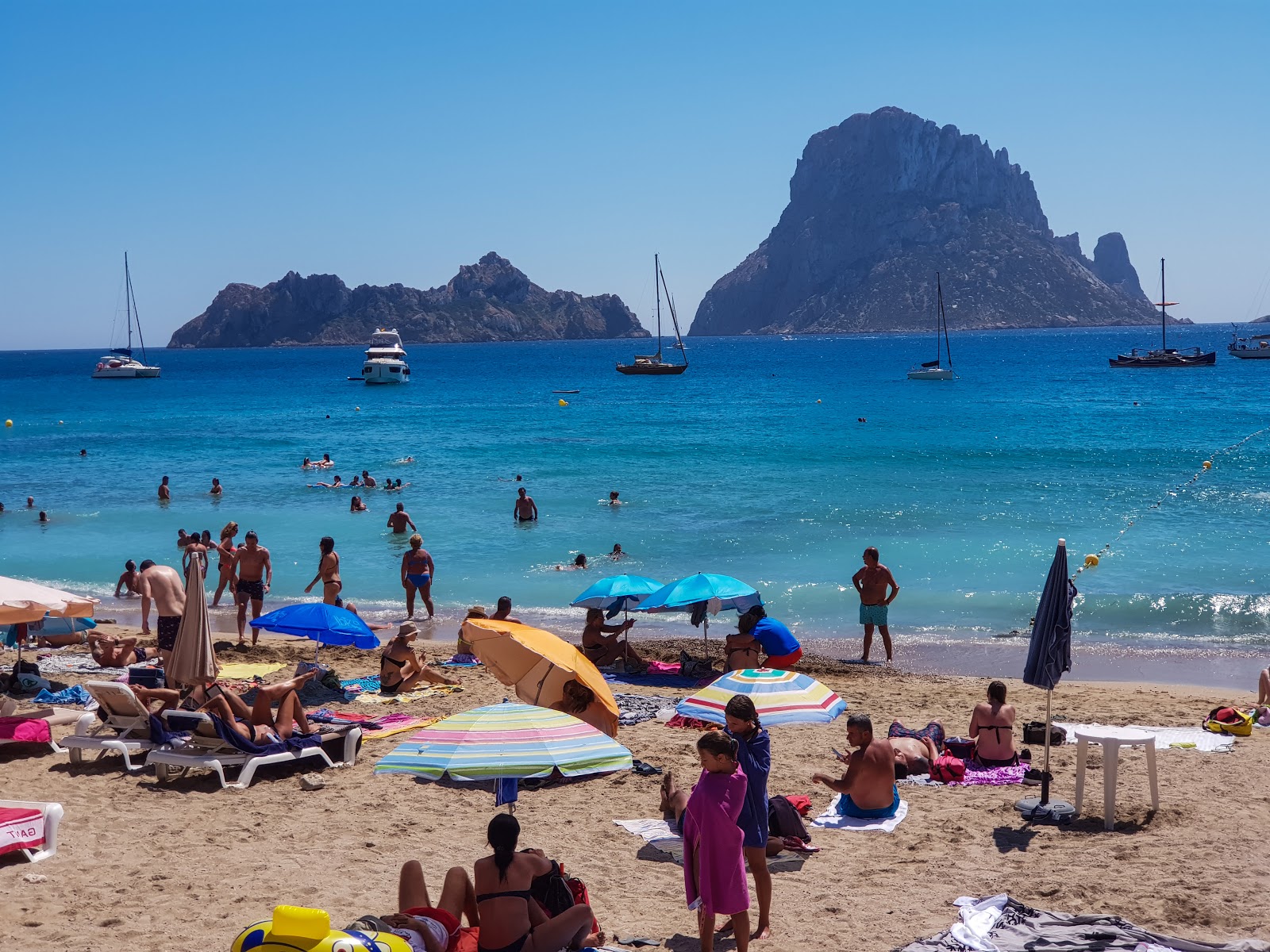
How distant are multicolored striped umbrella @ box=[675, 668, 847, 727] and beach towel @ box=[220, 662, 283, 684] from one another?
5671mm

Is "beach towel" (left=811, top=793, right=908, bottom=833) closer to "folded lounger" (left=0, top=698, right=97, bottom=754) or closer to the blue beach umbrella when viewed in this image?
the blue beach umbrella

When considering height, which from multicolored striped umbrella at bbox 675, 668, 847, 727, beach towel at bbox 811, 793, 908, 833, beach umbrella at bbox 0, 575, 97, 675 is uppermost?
beach umbrella at bbox 0, 575, 97, 675

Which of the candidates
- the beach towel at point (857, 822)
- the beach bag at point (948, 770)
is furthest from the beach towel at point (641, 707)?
the beach towel at point (857, 822)

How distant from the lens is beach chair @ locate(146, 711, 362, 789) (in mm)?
8523

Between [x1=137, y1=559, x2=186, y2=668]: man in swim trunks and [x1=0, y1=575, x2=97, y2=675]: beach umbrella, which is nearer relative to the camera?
[x1=0, y1=575, x2=97, y2=675]: beach umbrella

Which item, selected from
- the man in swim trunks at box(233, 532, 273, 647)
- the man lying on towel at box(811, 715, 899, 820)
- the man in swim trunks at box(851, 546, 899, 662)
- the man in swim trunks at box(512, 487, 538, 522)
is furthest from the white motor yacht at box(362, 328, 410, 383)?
the man lying on towel at box(811, 715, 899, 820)

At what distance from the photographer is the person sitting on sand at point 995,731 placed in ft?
29.6

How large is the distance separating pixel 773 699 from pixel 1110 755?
231 cm

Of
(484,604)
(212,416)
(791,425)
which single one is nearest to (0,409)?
(212,416)

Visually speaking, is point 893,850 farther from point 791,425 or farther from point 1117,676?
point 791,425

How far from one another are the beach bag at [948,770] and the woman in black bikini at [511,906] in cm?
438

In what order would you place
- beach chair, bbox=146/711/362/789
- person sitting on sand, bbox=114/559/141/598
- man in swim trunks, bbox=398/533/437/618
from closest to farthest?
1. beach chair, bbox=146/711/362/789
2. man in swim trunks, bbox=398/533/437/618
3. person sitting on sand, bbox=114/559/141/598

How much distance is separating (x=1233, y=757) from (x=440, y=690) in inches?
291

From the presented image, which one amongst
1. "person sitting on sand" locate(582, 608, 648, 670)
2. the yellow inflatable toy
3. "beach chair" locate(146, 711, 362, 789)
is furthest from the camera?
"person sitting on sand" locate(582, 608, 648, 670)
